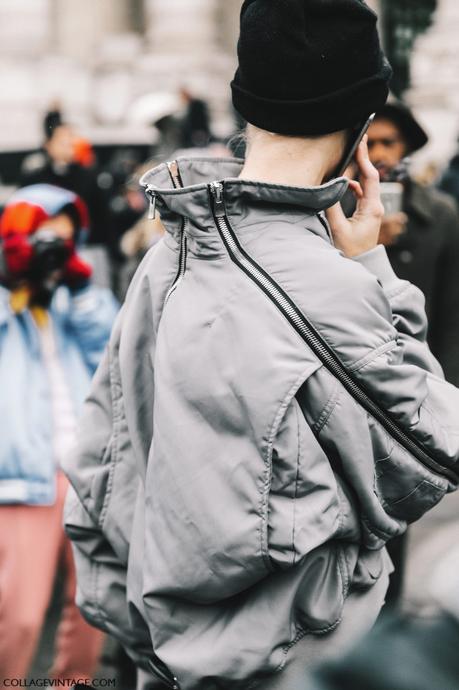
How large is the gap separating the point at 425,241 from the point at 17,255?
1.59m

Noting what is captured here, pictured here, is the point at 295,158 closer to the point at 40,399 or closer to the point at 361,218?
the point at 361,218

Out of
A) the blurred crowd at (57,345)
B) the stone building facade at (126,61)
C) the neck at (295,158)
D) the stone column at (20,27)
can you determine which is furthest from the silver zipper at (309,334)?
the stone column at (20,27)

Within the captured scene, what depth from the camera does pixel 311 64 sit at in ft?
6.48

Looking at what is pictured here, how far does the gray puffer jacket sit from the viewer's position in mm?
1891

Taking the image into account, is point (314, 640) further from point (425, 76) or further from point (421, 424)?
point (425, 76)

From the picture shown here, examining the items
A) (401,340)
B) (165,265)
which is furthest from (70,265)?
(401,340)

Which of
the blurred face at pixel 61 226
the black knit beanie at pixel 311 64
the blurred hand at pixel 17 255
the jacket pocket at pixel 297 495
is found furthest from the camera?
the blurred face at pixel 61 226

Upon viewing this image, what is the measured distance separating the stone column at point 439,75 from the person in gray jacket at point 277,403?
58.9 ft

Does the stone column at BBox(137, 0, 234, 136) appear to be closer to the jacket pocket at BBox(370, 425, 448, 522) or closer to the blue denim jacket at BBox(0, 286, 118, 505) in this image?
the blue denim jacket at BBox(0, 286, 118, 505)

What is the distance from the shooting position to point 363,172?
2234 mm

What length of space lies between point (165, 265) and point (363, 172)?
0.46 m

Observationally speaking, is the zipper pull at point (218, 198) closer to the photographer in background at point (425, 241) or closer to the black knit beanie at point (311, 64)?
the black knit beanie at point (311, 64)

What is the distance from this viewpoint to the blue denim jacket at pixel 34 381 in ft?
11.8

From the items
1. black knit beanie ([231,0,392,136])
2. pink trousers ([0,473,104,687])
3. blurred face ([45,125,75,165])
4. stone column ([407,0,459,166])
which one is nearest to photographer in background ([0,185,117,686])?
pink trousers ([0,473,104,687])
